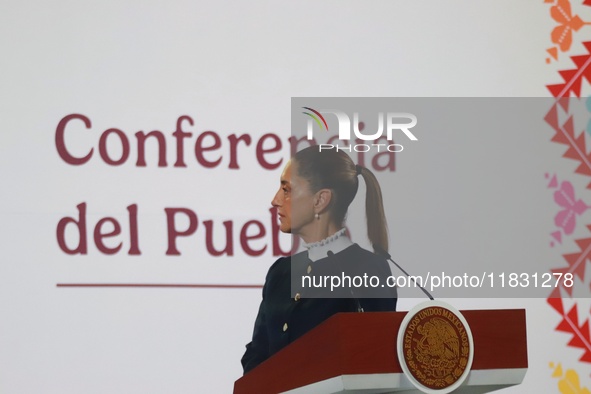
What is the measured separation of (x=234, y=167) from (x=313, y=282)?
950 millimetres

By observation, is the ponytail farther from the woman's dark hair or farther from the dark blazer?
the dark blazer

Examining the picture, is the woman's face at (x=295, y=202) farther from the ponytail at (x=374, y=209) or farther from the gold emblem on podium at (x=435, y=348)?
the gold emblem on podium at (x=435, y=348)

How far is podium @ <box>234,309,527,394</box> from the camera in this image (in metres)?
1.50

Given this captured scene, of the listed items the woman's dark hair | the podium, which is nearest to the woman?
the woman's dark hair

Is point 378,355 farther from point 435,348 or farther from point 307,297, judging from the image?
point 307,297

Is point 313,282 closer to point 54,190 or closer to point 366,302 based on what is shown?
point 366,302

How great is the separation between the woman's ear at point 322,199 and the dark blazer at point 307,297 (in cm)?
13

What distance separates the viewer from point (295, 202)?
2482 millimetres

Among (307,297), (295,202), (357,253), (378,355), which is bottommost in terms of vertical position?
(378,355)

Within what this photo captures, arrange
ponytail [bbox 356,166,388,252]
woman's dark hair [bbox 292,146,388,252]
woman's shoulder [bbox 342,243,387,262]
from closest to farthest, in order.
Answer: ponytail [bbox 356,166,388,252]
woman's dark hair [bbox 292,146,388,252]
woman's shoulder [bbox 342,243,387,262]

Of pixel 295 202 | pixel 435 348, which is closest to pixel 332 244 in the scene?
pixel 295 202

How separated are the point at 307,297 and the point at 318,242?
0.19 metres

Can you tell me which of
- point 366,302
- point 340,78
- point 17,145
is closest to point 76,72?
point 17,145

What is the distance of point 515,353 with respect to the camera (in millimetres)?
1612
